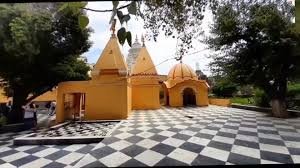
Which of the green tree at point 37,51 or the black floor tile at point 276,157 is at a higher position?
the green tree at point 37,51

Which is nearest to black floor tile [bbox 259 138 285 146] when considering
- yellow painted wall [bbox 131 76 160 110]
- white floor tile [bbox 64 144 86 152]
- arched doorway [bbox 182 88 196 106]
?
white floor tile [bbox 64 144 86 152]

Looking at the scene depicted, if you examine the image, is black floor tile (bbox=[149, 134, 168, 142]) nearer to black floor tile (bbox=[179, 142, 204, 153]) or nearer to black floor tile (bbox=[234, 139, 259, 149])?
black floor tile (bbox=[179, 142, 204, 153])

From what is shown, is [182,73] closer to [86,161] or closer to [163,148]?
[163,148]

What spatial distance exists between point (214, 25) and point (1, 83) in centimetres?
729

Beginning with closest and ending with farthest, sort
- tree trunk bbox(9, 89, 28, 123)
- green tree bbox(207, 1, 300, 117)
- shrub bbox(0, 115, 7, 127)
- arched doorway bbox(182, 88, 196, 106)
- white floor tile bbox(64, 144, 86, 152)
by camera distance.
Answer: white floor tile bbox(64, 144, 86, 152), green tree bbox(207, 1, 300, 117), shrub bbox(0, 115, 7, 127), tree trunk bbox(9, 89, 28, 123), arched doorway bbox(182, 88, 196, 106)

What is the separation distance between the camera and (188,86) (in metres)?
11.0

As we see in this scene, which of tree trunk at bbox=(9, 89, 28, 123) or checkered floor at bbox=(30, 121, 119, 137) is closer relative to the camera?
checkered floor at bbox=(30, 121, 119, 137)

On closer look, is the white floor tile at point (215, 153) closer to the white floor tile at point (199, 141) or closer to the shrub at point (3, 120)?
the white floor tile at point (199, 141)

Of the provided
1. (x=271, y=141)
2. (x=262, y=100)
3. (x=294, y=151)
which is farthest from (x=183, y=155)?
(x=262, y=100)

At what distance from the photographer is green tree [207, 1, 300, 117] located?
4.93 m

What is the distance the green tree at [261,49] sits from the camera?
16.2 feet

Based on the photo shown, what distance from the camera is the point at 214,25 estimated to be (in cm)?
585

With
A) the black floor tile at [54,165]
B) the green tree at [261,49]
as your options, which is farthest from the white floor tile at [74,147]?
the green tree at [261,49]

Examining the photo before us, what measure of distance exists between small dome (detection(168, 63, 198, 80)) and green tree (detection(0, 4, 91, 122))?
5.27 meters
